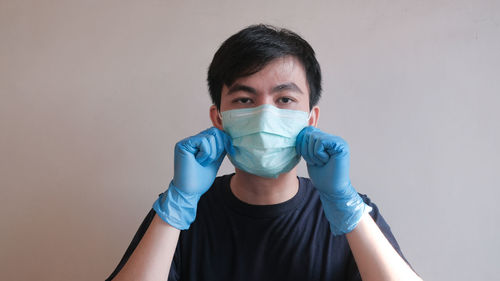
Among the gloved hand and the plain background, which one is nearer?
the gloved hand

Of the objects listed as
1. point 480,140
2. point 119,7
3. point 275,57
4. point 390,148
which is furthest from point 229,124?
point 480,140

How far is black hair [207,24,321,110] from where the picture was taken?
108 centimetres

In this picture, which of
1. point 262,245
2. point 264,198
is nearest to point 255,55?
point 264,198

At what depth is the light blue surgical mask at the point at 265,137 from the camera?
3.25ft

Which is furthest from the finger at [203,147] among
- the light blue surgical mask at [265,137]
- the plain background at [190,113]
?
the plain background at [190,113]

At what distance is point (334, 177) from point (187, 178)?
0.47 metres

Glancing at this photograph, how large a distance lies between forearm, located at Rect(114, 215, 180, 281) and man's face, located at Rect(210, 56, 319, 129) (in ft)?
1.49

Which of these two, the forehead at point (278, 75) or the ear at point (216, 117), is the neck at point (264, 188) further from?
the forehead at point (278, 75)

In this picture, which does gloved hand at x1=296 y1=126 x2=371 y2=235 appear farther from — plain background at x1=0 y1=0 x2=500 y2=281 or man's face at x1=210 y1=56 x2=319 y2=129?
plain background at x1=0 y1=0 x2=500 y2=281

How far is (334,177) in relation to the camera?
0.95m

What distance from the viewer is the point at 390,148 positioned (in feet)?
4.72

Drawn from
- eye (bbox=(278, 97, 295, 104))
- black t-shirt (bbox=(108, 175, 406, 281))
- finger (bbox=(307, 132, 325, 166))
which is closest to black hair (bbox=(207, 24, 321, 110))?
eye (bbox=(278, 97, 295, 104))

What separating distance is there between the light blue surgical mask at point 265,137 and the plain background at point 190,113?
0.48 metres

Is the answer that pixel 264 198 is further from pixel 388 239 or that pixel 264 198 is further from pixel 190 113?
pixel 190 113
